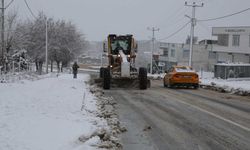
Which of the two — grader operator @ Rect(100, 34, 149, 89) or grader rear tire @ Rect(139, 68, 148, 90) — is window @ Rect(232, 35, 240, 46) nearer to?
grader operator @ Rect(100, 34, 149, 89)

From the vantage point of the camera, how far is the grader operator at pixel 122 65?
1032 inches

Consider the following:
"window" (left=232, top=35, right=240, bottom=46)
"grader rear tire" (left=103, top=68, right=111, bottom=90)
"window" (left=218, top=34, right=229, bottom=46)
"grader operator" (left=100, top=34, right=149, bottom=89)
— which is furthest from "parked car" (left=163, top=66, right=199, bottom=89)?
"window" (left=218, top=34, right=229, bottom=46)

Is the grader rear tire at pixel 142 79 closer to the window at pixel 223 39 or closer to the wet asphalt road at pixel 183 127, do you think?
the wet asphalt road at pixel 183 127

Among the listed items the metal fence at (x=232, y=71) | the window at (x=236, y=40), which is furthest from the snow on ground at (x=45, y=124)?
the window at (x=236, y=40)

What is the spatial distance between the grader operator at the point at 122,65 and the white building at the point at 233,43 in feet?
151

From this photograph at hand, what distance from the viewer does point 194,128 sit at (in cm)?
1107

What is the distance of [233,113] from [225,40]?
6685 centimetres

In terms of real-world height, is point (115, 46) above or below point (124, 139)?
above

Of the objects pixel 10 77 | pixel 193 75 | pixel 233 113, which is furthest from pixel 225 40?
pixel 233 113

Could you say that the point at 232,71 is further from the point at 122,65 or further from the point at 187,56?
the point at 187,56

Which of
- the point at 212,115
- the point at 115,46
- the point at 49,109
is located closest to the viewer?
the point at 49,109

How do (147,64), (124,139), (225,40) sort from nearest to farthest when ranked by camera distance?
(124,139)
(225,40)
(147,64)

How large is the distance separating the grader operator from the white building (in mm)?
45888

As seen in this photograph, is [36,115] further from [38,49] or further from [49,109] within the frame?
[38,49]
